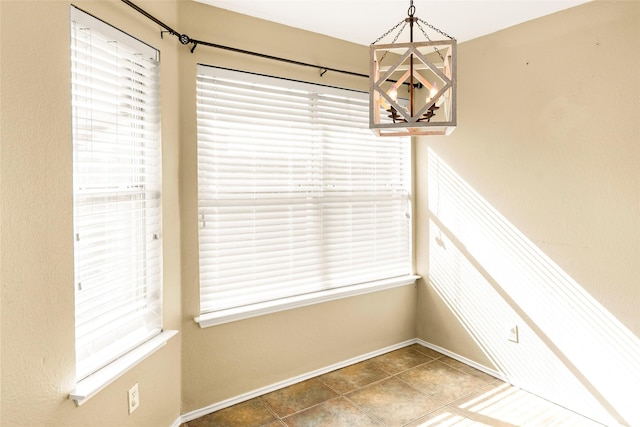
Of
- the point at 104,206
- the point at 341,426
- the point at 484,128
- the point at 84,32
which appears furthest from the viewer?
the point at 484,128

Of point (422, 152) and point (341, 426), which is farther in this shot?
point (422, 152)

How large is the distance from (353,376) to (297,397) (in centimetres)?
47

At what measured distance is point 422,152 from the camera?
3.32 m

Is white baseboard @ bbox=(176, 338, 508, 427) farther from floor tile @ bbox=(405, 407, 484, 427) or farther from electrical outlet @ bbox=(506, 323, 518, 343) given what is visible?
floor tile @ bbox=(405, 407, 484, 427)

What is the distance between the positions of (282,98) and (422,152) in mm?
1301

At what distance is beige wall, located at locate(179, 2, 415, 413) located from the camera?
230 cm

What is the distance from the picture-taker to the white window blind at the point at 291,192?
2.42m

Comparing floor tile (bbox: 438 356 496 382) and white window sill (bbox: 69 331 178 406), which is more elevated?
white window sill (bbox: 69 331 178 406)

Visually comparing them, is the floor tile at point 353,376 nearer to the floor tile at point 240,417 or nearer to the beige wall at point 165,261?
the beige wall at point 165,261

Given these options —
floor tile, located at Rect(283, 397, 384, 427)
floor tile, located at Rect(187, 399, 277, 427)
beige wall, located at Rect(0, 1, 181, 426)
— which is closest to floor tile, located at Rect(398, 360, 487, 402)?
floor tile, located at Rect(283, 397, 384, 427)

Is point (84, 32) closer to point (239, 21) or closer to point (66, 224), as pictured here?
point (66, 224)

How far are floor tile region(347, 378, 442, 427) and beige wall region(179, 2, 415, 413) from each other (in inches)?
15.8

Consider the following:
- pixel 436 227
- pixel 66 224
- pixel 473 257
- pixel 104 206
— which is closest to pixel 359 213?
pixel 436 227

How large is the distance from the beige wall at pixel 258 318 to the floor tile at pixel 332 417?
36 centimetres
